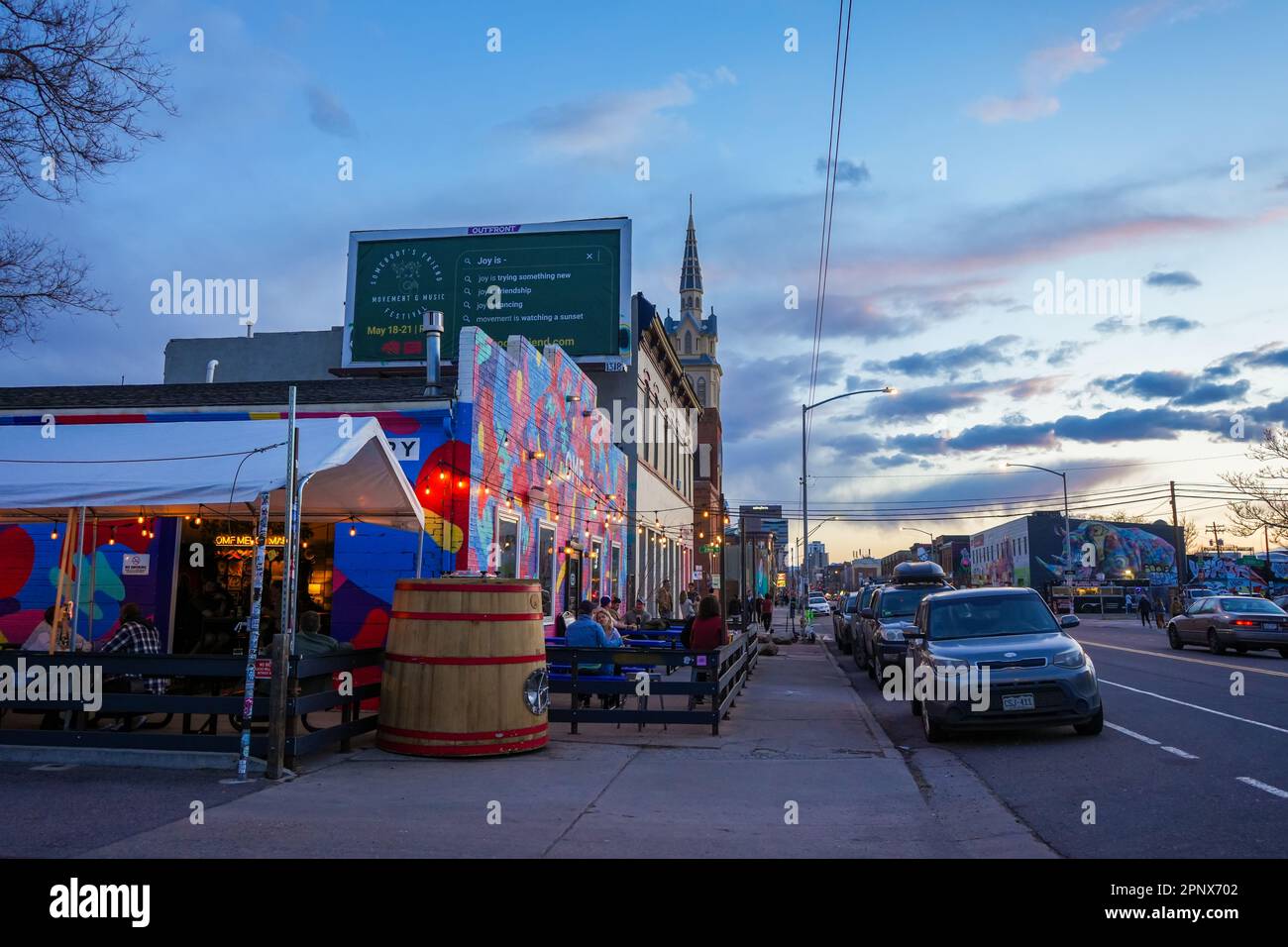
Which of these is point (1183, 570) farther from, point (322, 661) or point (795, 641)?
point (322, 661)

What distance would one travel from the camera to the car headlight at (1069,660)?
10.2 metres

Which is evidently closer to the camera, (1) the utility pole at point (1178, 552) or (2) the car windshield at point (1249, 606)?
(2) the car windshield at point (1249, 606)

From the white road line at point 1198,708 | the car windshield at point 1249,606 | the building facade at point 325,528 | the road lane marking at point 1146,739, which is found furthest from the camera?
the car windshield at point 1249,606

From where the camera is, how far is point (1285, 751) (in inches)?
362

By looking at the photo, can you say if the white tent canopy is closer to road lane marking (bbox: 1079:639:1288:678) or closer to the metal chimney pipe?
the metal chimney pipe

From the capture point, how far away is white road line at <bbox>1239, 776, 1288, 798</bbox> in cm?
728

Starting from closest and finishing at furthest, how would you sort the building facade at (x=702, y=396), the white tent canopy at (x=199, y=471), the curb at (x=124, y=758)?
1. the curb at (x=124, y=758)
2. the white tent canopy at (x=199, y=471)
3. the building facade at (x=702, y=396)

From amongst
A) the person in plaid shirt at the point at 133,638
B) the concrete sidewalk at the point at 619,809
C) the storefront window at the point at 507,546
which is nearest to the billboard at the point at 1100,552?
the storefront window at the point at 507,546

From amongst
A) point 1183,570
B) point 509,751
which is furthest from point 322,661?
point 1183,570

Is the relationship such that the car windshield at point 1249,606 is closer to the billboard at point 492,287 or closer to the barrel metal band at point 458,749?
the billboard at point 492,287

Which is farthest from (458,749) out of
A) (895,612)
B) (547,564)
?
(895,612)

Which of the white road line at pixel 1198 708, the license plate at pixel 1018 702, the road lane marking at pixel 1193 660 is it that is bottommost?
the road lane marking at pixel 1193 660

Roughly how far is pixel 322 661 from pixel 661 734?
4295 millimetres

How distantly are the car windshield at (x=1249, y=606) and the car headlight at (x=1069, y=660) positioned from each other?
17.6 meters
